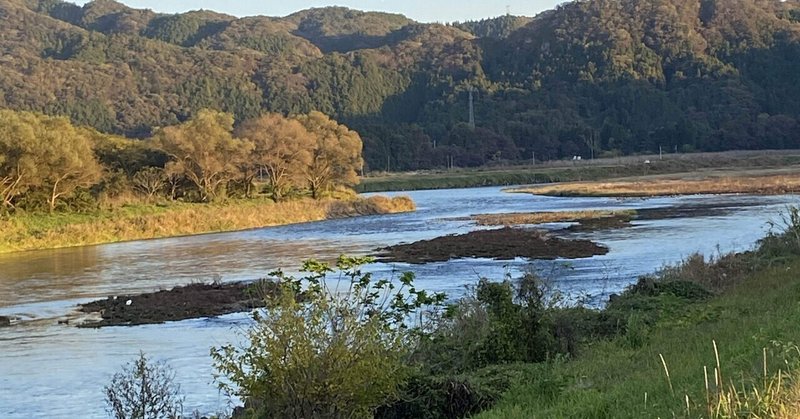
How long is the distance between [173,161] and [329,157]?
15.4 meters

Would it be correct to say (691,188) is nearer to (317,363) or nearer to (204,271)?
(204,271)

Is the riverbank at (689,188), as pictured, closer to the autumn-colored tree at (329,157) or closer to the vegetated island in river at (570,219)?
the vegetated island in river at (570,219)

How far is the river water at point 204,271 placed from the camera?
18266mm

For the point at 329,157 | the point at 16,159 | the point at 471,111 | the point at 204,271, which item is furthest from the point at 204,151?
the point at 471,111

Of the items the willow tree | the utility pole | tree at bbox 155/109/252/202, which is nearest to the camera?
the willow tree

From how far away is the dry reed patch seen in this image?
7225cm

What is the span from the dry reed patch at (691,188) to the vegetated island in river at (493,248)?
31.4m

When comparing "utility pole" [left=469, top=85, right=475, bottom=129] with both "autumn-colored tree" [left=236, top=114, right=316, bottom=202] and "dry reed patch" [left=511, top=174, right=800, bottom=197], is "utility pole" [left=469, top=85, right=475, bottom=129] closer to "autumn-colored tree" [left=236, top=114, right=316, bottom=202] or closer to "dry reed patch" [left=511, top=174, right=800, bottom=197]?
"dry reed patch" [left=511, top=174, right=800, bottom=197]

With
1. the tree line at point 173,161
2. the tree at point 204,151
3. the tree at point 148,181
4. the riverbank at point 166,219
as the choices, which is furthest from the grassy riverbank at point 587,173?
the tree at point 148,181

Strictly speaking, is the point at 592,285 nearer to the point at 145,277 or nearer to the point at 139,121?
the point at 145,277

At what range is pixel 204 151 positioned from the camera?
69062 millimetres

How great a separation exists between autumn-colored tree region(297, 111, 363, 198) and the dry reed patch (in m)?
19.8

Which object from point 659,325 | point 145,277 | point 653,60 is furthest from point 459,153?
point 659,325

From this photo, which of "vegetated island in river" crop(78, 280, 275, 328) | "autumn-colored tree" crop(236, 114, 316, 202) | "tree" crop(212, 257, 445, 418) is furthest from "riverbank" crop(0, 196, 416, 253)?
"tree" crop(212, 257, 445, 418)
